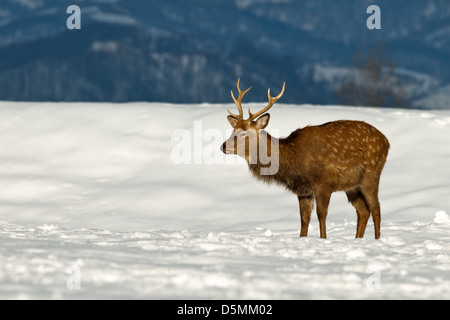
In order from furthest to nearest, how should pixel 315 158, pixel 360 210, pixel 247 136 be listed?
pixel 360 210 → pixel 247 136 → pixel 315 158

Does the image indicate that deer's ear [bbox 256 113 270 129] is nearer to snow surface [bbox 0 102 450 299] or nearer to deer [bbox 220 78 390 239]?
deer [bbox 220 78 390 239]

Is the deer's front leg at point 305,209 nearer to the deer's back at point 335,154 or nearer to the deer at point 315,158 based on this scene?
the deer at point 315,158

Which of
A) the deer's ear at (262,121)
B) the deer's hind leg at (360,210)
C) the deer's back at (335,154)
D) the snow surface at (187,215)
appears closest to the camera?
the snow surface at (187,215)

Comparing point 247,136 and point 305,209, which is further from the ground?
point 247,136

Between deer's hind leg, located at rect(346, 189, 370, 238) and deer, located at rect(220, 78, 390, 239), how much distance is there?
0.16m

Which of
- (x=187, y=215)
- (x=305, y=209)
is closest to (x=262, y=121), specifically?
(x=305, y=209)

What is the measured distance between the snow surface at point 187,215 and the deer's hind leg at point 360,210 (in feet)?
0.81

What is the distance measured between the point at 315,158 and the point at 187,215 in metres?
4.63

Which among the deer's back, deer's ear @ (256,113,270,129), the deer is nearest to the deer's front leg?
the deer

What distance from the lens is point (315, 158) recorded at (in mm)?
8867

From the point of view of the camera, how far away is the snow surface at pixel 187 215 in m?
6.24

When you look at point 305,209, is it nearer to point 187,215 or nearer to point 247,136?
point 247,136

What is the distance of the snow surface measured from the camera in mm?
6238

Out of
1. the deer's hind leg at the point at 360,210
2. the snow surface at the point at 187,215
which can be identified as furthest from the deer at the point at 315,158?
the snow surface at the point at 187,215
